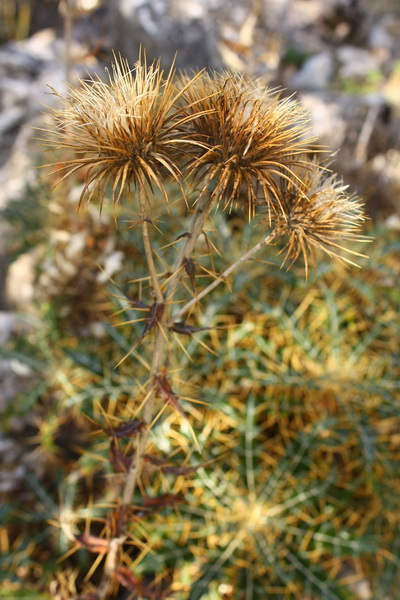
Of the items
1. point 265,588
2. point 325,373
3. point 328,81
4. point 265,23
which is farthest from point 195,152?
point 328,81

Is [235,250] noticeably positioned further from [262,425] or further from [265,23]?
[265,23]

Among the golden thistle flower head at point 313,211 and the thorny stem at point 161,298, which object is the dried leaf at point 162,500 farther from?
the golden thistle flower head at point 313,211

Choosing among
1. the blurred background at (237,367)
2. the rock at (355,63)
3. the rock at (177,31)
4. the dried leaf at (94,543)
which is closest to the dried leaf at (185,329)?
the dried leaf at (94,543)

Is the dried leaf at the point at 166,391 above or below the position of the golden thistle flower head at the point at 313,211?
below

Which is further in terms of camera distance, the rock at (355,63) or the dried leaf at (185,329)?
the rock at (355,63)

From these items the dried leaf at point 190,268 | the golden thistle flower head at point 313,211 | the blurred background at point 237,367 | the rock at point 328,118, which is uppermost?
the rock at point 328,118
